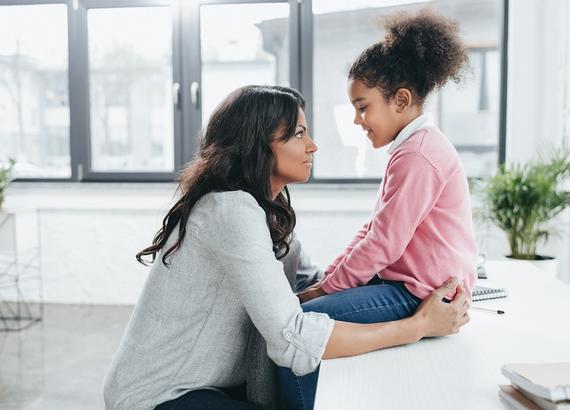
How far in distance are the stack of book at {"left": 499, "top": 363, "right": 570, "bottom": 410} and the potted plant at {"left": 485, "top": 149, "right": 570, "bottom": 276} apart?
233cm

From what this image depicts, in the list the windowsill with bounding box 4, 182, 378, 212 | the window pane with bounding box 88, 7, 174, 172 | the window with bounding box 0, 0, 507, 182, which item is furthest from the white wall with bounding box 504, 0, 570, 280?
the window pane with bounding box 88, 7, 174, 172

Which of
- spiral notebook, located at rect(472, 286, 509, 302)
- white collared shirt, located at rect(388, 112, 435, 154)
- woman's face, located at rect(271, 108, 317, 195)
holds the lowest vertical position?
spiral notebook, located at rect(472, 286, 509, 302)

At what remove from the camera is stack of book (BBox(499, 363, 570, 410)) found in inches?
32.1

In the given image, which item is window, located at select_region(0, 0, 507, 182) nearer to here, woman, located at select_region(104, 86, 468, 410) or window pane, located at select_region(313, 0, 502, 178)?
window pane, located at select_region(313, 0, 502, 178)

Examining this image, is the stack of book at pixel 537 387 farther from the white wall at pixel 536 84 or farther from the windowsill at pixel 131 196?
the windowsill at pixel 131 196

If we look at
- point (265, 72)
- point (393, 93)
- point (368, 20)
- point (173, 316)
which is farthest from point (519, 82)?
point (173, 316)

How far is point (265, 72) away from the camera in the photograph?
4027 mm

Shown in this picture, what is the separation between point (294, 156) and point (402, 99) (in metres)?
0.38

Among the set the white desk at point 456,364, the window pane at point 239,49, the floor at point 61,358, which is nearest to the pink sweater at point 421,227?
the white desk at point 456,364

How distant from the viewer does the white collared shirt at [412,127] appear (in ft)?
4.86

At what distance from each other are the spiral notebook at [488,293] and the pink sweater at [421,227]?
220 mm

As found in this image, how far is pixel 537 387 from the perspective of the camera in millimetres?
846

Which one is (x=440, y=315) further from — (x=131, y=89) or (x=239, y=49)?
(x=131, y=89)

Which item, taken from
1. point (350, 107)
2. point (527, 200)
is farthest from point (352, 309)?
point (350, 107)
